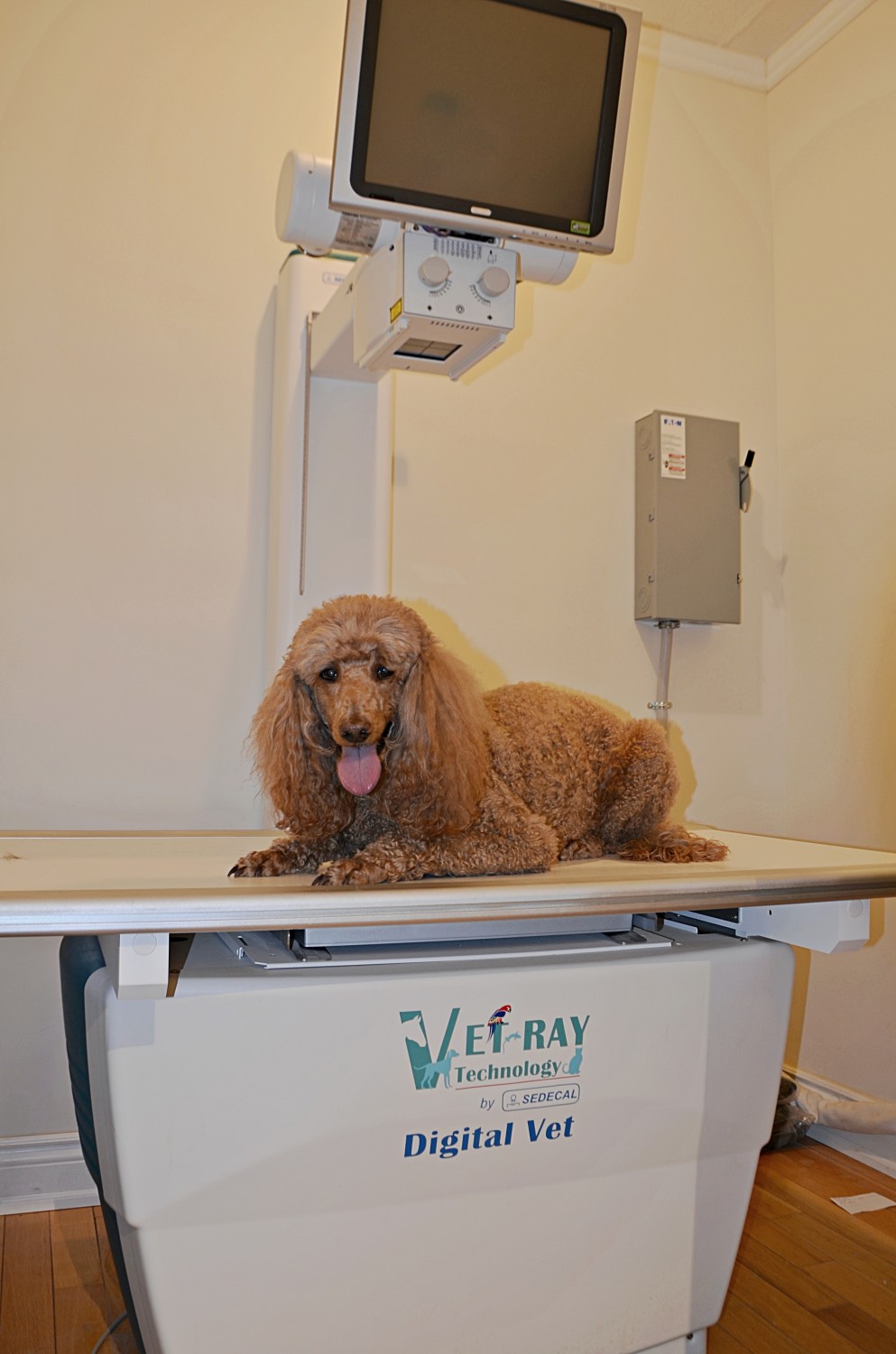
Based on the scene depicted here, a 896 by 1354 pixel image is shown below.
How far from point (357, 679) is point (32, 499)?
123 cm

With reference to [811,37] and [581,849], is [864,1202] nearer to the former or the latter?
[581,849]

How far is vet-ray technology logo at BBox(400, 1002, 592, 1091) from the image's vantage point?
1351mm

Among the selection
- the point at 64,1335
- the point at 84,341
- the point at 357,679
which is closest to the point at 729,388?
the point at 84,341

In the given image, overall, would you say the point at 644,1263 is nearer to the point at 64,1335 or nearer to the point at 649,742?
the point at 649,742

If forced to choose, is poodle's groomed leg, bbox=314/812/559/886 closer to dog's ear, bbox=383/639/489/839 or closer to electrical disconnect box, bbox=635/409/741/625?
dog's ear, bbox=383/639/489/839

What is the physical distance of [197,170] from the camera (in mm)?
2508

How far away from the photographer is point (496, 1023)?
4.56 ft

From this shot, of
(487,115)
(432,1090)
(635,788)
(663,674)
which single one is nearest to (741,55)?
(663,674)

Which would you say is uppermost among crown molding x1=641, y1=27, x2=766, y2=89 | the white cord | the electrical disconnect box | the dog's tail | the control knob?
crown molding x1=641, y1=27, x2=766, y2=89

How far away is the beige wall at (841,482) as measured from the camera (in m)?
2.67

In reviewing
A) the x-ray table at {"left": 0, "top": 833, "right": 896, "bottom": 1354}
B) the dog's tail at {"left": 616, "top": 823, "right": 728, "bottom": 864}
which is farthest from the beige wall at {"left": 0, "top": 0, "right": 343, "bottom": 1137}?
the dog's tail at {"left": 616, "top": 823, "right": 728, "bottom": 864}

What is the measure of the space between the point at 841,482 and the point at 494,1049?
80.5 inches

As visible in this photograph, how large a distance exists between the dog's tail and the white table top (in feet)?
0.12

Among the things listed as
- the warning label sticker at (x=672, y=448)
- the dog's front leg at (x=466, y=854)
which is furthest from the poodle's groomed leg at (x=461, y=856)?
the warning label sticker at (x=672, y=448)
